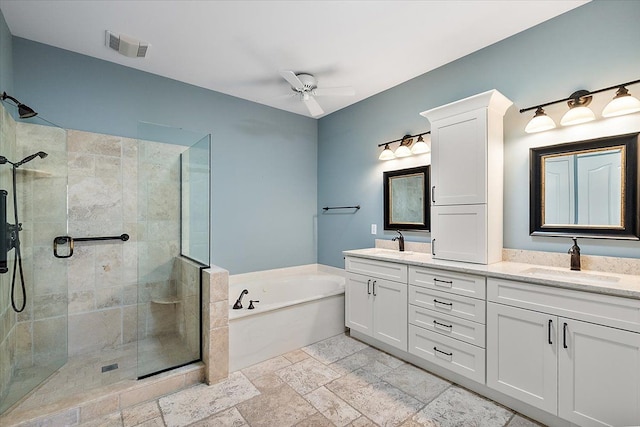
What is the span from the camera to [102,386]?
6.70 feet

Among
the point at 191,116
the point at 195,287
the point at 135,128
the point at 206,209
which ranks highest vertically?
the point at 191,116

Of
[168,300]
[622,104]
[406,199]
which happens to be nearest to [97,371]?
[168,300]

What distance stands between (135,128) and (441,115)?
2.89 meters

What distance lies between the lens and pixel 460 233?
7.78 ft

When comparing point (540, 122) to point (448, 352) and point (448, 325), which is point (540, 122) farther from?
point (448, 352)

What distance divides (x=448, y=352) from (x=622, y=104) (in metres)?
1.96

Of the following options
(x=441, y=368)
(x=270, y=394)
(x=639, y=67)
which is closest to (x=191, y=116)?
(x=270, y=394)

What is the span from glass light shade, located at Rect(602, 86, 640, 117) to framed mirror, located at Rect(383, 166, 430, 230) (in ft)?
4.53

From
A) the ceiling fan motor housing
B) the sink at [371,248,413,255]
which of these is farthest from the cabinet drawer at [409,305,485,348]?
the ceiling fan motor housing

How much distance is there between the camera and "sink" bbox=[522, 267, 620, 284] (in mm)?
1711

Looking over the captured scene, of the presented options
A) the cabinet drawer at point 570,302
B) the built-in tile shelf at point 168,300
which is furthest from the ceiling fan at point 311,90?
the built-in tile shelf at point 168,300

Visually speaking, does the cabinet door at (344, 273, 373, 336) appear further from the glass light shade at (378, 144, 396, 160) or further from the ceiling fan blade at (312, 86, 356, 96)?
the ceiling fan blade at (312, 86, 356, 96)

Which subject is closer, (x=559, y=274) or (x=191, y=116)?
(x=559, y=274)

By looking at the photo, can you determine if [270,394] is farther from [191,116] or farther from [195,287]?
[191,116]
